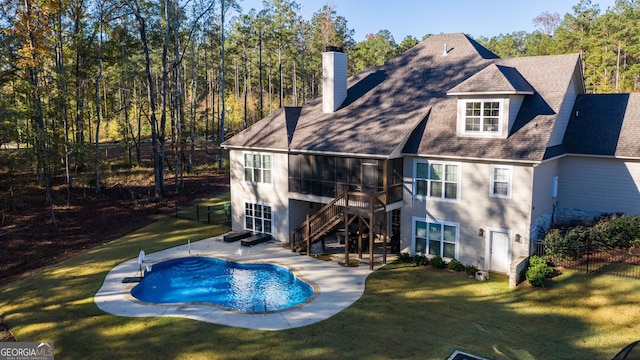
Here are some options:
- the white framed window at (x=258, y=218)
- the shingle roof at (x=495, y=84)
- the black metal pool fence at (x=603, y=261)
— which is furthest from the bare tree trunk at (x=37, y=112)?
the black metal pool fence at (x=603, y=261)

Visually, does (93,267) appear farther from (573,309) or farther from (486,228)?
(573,309)

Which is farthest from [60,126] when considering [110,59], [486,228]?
[486,228]

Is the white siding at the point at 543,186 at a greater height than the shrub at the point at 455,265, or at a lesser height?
greater

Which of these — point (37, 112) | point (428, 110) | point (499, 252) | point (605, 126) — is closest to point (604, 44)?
point (605, 126)

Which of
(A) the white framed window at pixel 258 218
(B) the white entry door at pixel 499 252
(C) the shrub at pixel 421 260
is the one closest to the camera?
(B) the white entry door at pixel 499 252

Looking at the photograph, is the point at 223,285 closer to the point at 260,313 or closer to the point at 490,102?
the point at 260,313

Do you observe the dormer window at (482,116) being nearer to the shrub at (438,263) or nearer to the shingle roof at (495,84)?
the shingle roof at (495,84)
